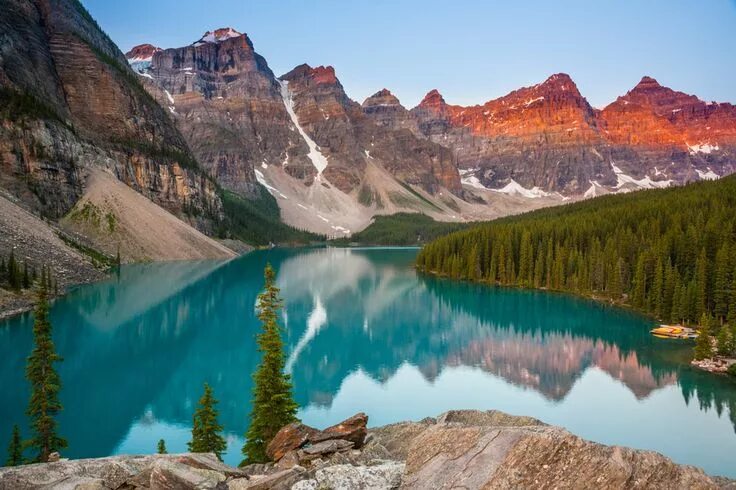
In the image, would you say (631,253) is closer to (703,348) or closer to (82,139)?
(703,348)

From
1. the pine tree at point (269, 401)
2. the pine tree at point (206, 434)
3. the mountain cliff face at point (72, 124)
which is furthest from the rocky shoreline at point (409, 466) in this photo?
the mountain cliff face at point (72, 124)

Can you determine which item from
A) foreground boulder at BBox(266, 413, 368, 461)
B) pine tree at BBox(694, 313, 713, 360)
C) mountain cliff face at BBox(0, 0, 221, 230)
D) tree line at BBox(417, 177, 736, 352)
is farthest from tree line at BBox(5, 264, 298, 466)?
mountain cliff face at BBox(0, 0, 221, 230)

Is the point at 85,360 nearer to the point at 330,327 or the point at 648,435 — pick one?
the point at 330,327

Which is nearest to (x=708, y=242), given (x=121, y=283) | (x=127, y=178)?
(x=121, y=283)

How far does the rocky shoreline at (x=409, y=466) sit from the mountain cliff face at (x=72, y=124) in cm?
11342

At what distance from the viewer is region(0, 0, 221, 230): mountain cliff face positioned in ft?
376

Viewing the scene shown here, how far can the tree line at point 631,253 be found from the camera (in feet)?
203

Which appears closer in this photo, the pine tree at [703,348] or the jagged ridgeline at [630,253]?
the pine tree at [703,348]

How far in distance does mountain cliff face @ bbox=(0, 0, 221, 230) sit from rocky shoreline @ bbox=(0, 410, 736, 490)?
113m

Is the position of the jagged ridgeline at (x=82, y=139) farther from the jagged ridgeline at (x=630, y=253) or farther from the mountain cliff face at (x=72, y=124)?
the jagged ridgeline at (x=630, y=253)

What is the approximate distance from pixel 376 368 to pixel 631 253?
5442 centimetres

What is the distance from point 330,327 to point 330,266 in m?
78.7

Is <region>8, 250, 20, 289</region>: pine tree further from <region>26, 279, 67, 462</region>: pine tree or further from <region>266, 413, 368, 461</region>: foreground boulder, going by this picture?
<region>266, 413, 368, 461</region>: foreground boulder

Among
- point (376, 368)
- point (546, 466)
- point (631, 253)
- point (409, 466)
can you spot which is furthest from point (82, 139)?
point (546, 466)
